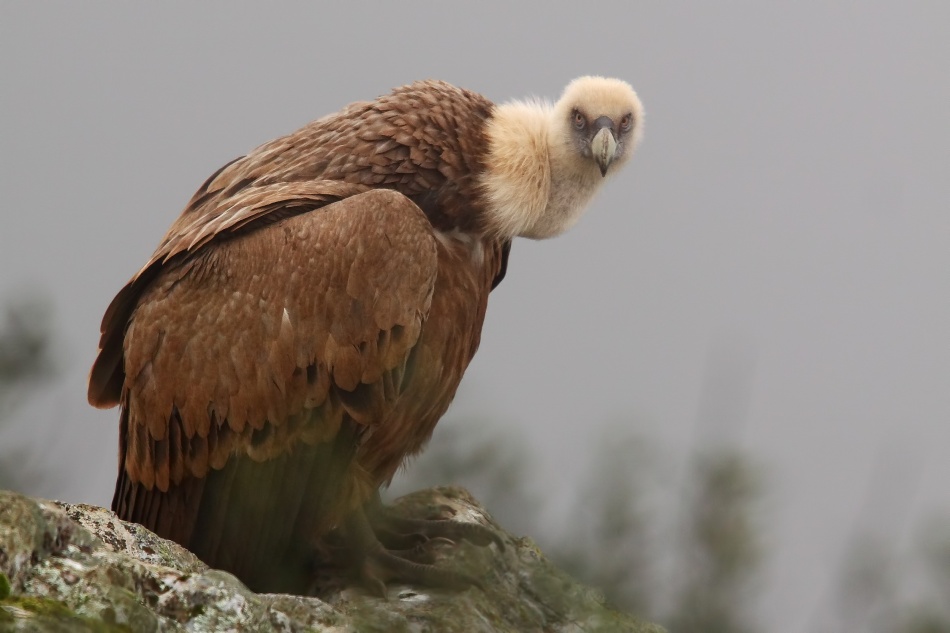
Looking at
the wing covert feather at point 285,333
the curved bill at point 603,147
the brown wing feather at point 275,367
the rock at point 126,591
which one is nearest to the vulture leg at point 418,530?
the brown wing feather at point 275,367

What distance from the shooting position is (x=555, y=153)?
19.8 feet

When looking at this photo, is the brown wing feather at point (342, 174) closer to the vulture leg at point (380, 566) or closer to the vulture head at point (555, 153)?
the vulture head at point (555, 153)

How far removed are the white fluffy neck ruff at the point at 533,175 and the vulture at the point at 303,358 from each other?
0.40 feet

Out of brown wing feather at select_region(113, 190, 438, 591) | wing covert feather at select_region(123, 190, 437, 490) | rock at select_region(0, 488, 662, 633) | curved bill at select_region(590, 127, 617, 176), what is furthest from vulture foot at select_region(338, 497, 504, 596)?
curved bill at select_region(590, 127, 617, 176)

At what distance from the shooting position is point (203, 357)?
4.88 m

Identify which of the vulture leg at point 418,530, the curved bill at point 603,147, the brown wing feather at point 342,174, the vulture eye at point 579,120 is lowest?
the vulture leg at point 418,530

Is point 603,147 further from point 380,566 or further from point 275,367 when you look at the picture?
point 380,566

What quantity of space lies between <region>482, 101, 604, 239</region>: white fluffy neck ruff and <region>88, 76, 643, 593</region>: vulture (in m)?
0.12

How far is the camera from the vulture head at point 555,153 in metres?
5.66

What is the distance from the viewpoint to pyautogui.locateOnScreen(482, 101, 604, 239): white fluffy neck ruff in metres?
5.64

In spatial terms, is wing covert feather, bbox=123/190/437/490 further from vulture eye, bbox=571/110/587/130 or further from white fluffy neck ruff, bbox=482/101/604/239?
vulture eye, bbox=571/110/587/130

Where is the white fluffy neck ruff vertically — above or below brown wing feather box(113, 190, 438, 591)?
above

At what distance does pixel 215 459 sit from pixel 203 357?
18.0 inches

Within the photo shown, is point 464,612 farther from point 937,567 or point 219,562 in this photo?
point 937,567
